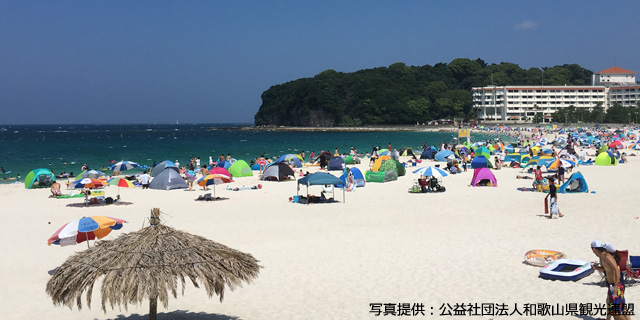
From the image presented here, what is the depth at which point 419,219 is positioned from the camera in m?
15.8

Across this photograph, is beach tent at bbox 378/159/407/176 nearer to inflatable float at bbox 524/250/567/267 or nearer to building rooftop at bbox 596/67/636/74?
inflatable float at bbox 524/250/567/267

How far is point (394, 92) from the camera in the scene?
14212 cm

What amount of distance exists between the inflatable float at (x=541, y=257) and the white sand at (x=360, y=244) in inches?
7.8

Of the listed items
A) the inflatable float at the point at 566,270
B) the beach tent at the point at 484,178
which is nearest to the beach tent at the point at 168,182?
the beach tent at the point at 484,178

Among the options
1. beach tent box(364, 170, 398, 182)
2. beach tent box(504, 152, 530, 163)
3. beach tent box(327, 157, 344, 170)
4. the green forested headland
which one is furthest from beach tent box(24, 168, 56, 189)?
the green forested headland

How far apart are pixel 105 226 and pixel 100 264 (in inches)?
199

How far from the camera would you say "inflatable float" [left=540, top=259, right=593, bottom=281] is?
30.5ft

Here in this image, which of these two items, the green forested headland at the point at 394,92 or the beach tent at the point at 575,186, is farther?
the green forested headland at the point at 394,92

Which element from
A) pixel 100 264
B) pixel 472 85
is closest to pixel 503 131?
pixel 472 85

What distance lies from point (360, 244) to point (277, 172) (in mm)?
14619

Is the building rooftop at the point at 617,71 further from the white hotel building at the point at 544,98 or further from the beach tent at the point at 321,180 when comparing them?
the beach tent at the point at 321,180

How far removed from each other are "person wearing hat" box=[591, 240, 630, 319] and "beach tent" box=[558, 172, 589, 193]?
13911 millimetres

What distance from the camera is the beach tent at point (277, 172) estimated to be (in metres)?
26.9

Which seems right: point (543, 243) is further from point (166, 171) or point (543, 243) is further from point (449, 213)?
point (166, 171)
